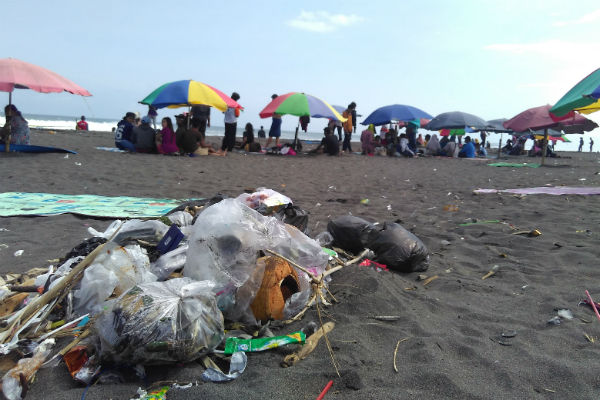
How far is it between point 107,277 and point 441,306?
1.93 metres

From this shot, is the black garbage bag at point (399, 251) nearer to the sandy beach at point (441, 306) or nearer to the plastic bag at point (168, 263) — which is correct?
the sandy beach at point (441, 306)

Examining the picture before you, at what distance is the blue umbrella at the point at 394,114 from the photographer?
14305 mm

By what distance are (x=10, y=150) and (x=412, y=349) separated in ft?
32.1

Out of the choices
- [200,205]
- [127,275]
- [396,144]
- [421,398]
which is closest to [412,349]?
[421,398]

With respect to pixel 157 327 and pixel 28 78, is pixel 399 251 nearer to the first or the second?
pixel 157 327

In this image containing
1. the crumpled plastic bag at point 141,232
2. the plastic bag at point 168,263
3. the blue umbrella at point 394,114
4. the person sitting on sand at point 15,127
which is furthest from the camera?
the blue umbrella at point 394,114

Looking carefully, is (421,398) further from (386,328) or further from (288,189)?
(288,189)

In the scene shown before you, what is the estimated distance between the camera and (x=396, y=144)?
1480cm

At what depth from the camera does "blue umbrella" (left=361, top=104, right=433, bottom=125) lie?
1430cm

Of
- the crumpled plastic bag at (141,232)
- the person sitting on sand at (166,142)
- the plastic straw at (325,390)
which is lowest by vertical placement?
the plastic straw at (325,390)

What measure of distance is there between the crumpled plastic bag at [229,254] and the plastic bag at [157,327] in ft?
0.88

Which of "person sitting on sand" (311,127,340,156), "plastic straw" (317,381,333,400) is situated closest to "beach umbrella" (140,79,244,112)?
"person sitting on sand" (311,127,340,156)

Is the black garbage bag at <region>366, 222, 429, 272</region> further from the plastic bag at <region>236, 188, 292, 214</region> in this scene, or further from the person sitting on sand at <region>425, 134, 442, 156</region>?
the person sitting on sand at <region>425, 134, 442, 156</region>

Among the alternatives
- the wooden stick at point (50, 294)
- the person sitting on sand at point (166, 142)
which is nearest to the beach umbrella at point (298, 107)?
the person sitting on sand at point (166, 142)
